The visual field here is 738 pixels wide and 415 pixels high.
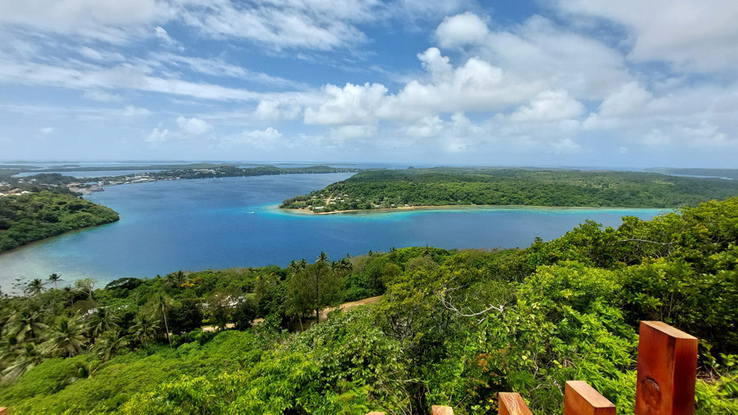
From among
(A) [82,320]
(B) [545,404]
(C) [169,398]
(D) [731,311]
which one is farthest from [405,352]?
(A) [82,320]

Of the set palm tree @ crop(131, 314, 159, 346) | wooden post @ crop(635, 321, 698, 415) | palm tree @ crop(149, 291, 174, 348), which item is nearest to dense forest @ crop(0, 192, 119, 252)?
palm tree @ crop(131, 314, 159, 346)

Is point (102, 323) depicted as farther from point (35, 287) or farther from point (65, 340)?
point (35, 287)

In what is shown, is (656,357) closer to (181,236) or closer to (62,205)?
(181,236)

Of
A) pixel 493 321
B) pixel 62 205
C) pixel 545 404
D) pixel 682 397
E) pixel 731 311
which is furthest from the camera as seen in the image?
pixel 62 205

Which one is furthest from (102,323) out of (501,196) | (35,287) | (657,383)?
(501,196)

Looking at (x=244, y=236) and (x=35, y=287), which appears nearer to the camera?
(x=35, y=287)

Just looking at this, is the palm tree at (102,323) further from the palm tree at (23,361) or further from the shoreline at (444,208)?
the shoreline at (444,208)
